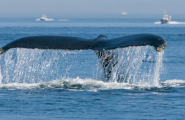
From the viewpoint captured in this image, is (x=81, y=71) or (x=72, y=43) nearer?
(x=72, y=43)

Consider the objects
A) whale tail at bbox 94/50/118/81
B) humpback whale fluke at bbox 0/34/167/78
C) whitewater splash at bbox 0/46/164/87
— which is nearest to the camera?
humpback whale fluke at bbox 0/34/167/78

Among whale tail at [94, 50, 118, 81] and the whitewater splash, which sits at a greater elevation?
whale tail at [94, 50, 118, 81]

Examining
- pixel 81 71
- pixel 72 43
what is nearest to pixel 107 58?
pixel 72 43

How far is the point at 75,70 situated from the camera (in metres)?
17.3

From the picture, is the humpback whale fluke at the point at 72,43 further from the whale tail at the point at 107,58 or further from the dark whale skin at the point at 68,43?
the whale tail at the point at 107,58

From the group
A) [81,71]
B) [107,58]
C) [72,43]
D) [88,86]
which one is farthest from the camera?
[81,71]

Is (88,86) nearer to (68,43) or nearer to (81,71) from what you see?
(68,43)

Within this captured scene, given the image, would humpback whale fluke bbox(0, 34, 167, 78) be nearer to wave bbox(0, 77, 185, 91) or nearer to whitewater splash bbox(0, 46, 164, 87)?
whitewater splash bbox(0, 46, 164, 87)

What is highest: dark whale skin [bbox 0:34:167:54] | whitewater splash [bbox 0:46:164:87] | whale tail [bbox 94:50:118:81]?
dark whale skin [bbox 0:34:167:54]

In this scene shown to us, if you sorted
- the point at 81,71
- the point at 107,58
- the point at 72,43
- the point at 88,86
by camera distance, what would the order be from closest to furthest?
the point at 72,43 < the point at 107,58 < the point at 88,86 < the point at 81,71

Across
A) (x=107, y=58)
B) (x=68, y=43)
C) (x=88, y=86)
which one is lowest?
(x=88, y=86)

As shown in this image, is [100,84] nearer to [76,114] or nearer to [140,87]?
[140,87]

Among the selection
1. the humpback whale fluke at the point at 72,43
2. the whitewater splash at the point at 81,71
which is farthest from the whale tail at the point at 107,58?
the humpback whale fluke at the point at 72,43

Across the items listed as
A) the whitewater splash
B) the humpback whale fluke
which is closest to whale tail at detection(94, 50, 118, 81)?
the whitewater splash
